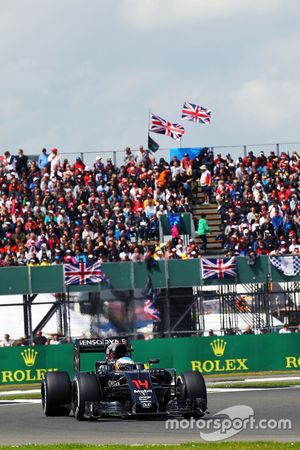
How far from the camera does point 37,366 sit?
33.9 metres

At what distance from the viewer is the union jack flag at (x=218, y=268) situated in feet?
119

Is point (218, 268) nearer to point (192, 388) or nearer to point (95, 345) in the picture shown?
point (95, 345)

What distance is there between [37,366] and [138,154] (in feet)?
39.4

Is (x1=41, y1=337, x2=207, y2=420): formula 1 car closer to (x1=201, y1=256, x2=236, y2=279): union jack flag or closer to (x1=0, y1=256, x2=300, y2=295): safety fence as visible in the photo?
(x1=0, y1=256, x2=300, y2=295): safety fence

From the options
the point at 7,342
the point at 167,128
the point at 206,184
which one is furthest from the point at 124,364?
the point at 167,128

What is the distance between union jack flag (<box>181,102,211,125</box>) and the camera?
4638 cm

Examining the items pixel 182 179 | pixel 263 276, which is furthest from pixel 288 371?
pixel 182 179

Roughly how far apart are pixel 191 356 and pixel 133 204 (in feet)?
24.3

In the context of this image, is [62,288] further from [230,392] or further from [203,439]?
[203,439]

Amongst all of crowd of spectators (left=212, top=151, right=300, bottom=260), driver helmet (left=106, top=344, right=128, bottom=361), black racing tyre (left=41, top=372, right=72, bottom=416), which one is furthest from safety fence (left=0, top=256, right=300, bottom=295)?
black racing tyre (left=41, top=372, right=72, bottom=416)

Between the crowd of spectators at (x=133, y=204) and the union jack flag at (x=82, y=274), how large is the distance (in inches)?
24.1

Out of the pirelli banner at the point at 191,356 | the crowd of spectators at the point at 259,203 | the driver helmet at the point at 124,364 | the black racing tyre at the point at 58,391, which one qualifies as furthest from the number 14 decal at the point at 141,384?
the crowd of spectators at the point at 259,203

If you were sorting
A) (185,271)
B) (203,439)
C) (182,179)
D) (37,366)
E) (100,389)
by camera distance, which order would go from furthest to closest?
(182,179) → (185,271) → (37,366) → (100,389) → (203,439)

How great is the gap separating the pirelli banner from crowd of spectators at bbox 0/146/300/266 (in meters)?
3.02
